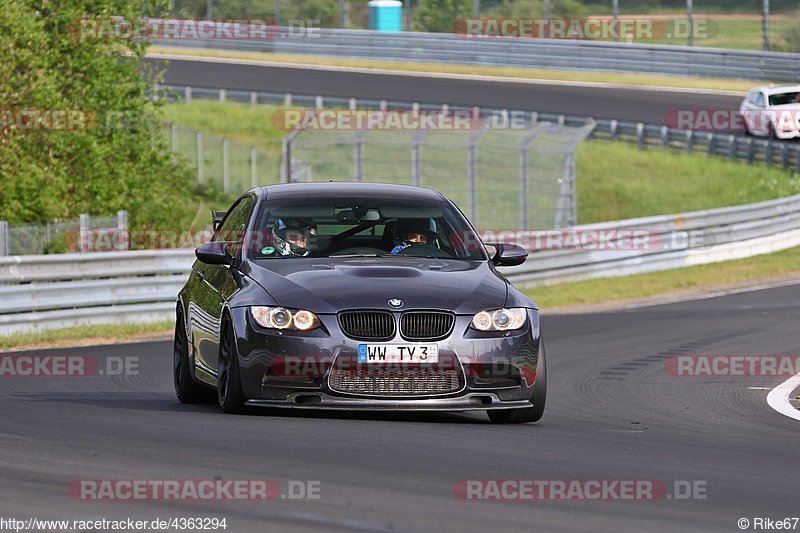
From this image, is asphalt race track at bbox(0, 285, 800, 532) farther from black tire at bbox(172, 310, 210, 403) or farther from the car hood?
the car hood

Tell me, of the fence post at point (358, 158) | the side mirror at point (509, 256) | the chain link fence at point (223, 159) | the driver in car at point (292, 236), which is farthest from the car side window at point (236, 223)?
the chain link fence at point (223, 159)

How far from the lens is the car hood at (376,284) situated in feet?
29.6

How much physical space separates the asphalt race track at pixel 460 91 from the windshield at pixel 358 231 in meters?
34.4

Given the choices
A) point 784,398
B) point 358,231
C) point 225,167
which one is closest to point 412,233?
point 358,231

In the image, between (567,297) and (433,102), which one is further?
(433,102)

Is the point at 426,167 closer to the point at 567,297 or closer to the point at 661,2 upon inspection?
the point at 567,297

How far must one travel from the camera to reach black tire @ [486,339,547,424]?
9.43 m

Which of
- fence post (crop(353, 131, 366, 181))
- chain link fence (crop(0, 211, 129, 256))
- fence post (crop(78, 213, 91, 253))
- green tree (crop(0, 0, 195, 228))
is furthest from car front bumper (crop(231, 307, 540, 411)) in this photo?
fence post (crop(353, 131, 366, 181))

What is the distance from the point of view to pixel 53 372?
1394 centimetres

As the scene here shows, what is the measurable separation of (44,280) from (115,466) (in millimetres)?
11723

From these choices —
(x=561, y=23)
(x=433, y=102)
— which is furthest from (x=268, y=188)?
(x=561, y=23)

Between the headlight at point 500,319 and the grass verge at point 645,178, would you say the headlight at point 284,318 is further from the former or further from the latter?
the grass verge at point 645,178

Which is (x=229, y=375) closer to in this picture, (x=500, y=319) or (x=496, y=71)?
(x=500, y=319)

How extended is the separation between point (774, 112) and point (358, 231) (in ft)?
107
